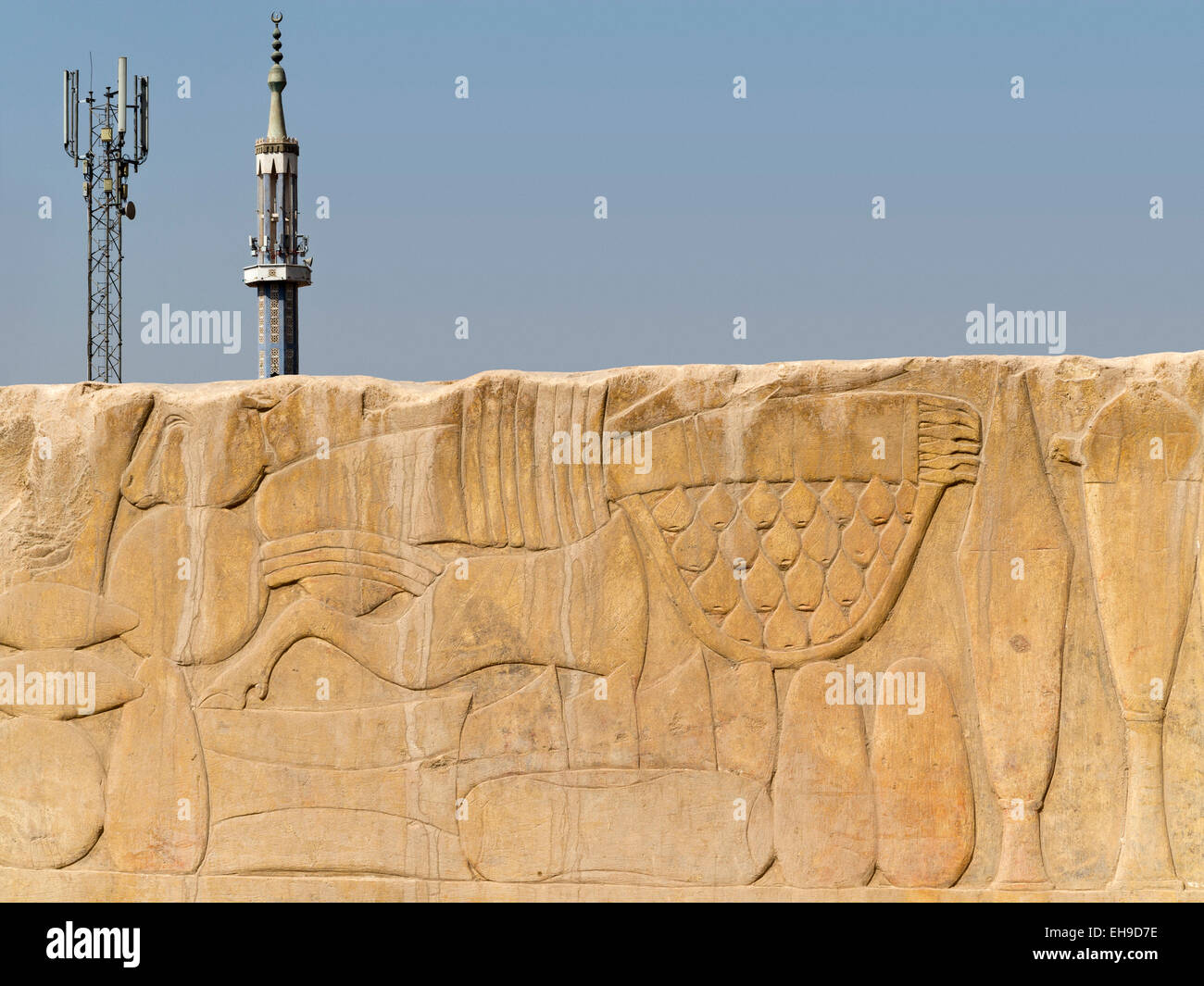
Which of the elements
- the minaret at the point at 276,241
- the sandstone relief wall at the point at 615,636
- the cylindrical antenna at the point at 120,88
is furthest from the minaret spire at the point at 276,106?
the sandstone relief wall at the point at 615,636

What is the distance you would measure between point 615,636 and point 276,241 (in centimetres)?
2716

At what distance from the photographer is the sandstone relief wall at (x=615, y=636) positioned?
5.63 meters

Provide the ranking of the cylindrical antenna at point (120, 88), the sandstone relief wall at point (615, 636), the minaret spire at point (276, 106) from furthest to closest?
the minaret spire at point (276, 106) < the cylindrical antenna at point (120, 88) < the sandstone relief wall at point (615, 636)

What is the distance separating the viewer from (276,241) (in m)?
31.2

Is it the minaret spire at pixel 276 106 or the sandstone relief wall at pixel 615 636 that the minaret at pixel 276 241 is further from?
the sandstone relief wall at pixel 615 636

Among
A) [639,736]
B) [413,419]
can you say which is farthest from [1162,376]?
[413,419]

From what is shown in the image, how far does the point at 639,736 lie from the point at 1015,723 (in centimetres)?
152

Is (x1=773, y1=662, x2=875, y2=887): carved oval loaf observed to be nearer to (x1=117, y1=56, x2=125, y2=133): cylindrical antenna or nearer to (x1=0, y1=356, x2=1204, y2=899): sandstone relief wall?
(x1=0, y1=356, x2=1204, y2=899): sandstone relief wall

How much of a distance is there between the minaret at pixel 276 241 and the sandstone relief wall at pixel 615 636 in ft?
83.6

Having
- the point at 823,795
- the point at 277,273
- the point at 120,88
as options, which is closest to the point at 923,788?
the point at 823,795

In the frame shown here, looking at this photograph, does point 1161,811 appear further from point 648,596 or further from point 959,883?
point 648,596

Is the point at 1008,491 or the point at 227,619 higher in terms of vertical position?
the point at 1008,491

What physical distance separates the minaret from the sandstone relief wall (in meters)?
25.5

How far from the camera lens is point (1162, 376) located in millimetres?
5664
